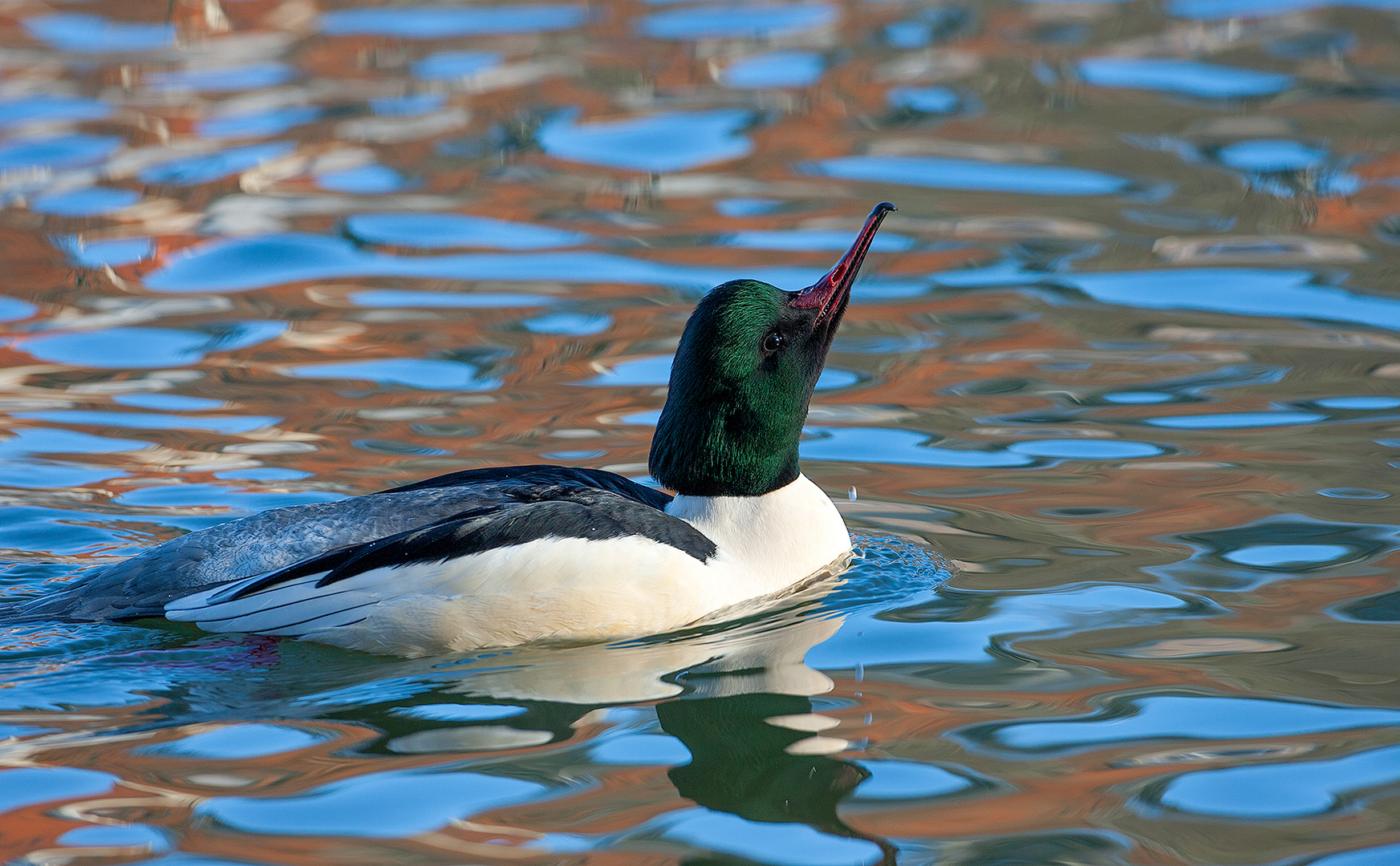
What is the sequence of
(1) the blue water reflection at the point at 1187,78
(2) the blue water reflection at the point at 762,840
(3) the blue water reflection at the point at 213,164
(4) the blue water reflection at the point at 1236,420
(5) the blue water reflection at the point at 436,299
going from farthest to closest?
1. (1) the blue water reflection at the point at 1187,78
2. (3) the blue water reflection at the point at 213,164
3. (5) the blue water reflection at the point at 436,299
4. (4) the blue water reflection at the point at 1236,420
5. (2) the blue water reflection at the point at 762,840

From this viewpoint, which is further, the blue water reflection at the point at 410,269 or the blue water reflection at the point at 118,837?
the blue water reflection at the point at 410,269

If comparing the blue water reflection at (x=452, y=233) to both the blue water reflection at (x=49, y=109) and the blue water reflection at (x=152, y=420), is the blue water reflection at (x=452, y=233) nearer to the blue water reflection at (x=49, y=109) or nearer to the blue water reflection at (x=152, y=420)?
the blue water reflection at (x=152, y=420)

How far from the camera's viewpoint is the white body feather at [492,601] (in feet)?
19.2

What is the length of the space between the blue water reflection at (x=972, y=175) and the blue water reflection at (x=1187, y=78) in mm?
2290

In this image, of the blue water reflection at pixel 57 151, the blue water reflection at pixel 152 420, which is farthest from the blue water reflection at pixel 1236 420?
the blue water reflection at pixel 57 151

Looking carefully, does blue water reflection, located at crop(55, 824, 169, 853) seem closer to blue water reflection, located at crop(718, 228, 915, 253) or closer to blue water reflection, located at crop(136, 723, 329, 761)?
blue water reflection, located at crop(136, 723, 329, 761)

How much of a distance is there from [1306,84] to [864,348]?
7.27 metres

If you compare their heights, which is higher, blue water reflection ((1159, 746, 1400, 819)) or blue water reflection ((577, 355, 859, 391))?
blue water reflection ((577, 355, 859, 391))

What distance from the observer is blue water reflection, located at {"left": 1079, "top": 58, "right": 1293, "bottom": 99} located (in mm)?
15047

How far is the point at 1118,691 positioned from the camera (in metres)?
5.56

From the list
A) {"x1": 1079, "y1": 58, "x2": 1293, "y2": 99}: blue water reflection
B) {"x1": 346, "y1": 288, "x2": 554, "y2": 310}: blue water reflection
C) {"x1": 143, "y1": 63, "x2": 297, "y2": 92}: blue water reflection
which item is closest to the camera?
{"x1": 346, "y1": 288, "x2": 554, "y2": 310}: blue water reflection

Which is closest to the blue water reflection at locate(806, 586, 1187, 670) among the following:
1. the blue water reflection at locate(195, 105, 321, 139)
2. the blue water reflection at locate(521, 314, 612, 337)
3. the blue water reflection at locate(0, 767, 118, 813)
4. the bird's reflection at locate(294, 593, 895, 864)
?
the bird's reflection at locate(294, 593, 895, 864)

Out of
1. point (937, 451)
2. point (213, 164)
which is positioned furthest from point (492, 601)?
point (213, 164)

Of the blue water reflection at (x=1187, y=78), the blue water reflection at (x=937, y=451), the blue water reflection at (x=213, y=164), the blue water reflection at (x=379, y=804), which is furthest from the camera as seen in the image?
the blue water reflection at (x=1187, y=78)
